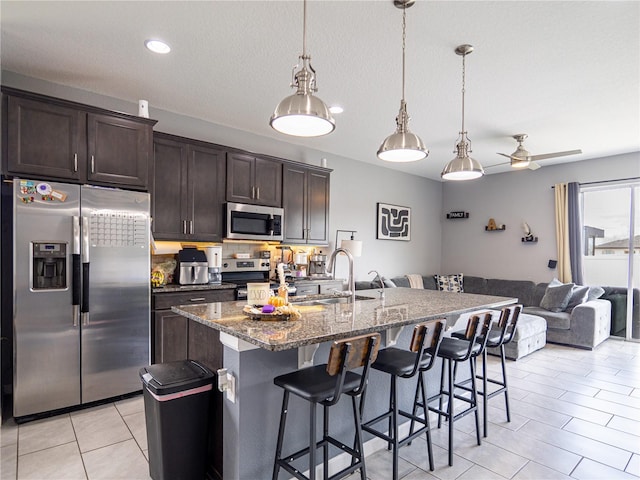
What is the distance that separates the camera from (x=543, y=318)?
17.3 feet

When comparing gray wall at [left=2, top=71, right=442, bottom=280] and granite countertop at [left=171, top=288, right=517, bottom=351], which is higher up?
gray wall at [left=2, top=71, right=442, bottom=280]

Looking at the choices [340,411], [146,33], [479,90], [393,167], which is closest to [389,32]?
[479,90]

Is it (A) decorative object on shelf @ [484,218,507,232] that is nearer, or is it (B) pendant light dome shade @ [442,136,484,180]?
(B) pendant light dome shade @ [442,136,484,180]

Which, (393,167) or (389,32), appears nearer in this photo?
(389,32)

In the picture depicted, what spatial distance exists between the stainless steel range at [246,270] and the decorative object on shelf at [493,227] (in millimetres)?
4402

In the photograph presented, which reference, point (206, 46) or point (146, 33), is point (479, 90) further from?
point (146, 33)

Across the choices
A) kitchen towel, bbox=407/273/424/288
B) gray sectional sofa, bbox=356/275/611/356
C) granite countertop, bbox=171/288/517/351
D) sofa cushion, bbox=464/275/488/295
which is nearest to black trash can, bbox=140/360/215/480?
granite countertop, bbox=171/288/517/351

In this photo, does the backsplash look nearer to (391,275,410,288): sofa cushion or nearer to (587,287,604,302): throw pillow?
(391,275,410,288): sofa cushion

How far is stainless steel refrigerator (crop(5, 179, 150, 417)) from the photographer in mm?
2768

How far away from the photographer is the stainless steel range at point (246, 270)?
14.5 feet

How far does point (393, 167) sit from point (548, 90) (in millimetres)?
3384

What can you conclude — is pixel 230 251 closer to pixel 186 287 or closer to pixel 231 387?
pixel 186 287

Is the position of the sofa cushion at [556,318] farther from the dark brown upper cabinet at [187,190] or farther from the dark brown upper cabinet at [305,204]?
the dark brown upper cabinet at [187,190]

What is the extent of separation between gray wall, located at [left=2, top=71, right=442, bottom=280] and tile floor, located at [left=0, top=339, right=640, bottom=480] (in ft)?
9.21
